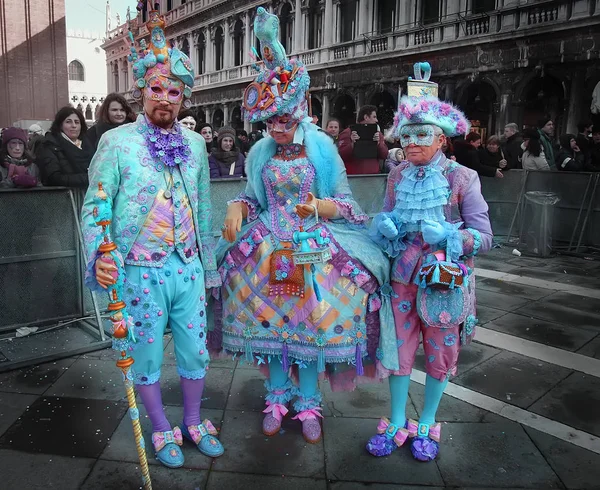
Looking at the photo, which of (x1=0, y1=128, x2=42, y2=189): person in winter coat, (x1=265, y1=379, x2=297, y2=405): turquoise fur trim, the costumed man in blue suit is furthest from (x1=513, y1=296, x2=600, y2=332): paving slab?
(x1=0, y1=128, x2=42, y2=189): person in winter coat

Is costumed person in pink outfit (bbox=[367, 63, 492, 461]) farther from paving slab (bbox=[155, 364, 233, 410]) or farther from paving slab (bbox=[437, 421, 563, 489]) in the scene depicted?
paving slab (bbox=[155, 364, 233, 410])

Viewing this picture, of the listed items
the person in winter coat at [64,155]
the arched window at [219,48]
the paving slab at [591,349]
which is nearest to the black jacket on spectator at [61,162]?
the person in winter coat at [64,155]

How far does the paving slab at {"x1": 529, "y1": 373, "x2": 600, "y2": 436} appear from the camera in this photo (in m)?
3.37

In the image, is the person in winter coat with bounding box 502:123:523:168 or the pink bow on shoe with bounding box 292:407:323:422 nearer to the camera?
the pink bow on shoe with bounding box 292:407:323:422

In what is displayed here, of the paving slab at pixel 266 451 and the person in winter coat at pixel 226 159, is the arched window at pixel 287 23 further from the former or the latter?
the paving slab at pixel 266 451

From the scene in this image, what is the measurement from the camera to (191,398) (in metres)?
3.02

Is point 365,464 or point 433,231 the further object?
point 365,464

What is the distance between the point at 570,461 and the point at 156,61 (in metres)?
3.15

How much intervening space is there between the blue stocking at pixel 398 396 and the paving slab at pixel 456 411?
439 mm

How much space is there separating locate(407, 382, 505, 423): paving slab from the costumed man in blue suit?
1461mm

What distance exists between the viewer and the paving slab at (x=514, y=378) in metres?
3.74

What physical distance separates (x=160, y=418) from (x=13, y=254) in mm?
2629

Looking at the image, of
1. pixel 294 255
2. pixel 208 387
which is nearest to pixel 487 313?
pixel 208 387

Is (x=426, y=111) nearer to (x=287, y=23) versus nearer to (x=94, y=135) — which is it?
(x=94, y=135)
